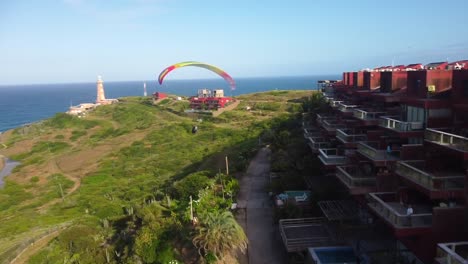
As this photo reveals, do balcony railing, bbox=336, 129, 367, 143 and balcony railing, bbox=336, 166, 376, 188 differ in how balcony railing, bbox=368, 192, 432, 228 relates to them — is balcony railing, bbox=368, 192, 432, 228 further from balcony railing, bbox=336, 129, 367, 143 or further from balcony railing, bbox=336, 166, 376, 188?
balcony railing, bbox=336, 129, 367, 143

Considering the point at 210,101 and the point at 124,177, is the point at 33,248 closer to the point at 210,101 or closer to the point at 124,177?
the point at 124,177

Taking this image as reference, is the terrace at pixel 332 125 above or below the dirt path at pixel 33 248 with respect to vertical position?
above

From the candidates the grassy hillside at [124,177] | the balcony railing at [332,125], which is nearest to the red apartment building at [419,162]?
the balcony railing at [332,125]

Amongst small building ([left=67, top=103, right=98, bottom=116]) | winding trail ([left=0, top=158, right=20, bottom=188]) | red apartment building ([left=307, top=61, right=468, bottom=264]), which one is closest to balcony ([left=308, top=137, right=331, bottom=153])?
red apartment building ([left=307, top=61, right=468, bottom=264])

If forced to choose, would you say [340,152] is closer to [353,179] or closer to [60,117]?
[353,179]

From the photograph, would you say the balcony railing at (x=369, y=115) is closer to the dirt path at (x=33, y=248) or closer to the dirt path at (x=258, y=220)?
the dirt path at (x=258, y=220)

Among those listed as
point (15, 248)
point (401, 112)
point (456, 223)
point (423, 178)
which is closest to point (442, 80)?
point (401, 112)
